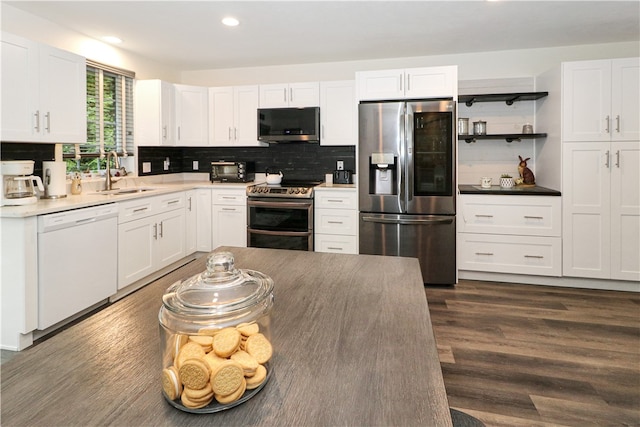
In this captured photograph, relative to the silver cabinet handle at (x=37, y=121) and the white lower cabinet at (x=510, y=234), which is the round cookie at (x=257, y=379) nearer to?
the silver cabinet handle at (x=37, y=121)

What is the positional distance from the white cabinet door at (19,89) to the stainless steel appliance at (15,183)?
0.61 feet

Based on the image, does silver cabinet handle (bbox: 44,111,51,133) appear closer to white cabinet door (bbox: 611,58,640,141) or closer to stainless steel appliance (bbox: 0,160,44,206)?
stainless steel appliance (bbox: 0,160,44,206)

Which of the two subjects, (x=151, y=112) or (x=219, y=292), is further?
(x=151, y=112)

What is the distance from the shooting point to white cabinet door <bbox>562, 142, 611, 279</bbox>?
12.2ft

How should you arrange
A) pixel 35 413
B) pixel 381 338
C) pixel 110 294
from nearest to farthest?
pixel 35 413 < pixel 381 338 < pixel 110 294

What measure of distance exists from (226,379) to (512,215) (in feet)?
12.8

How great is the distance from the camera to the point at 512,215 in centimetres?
395

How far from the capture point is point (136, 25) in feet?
11.7

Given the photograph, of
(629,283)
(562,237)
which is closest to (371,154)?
(562,237)

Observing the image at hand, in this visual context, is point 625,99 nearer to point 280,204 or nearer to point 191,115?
point 280,204

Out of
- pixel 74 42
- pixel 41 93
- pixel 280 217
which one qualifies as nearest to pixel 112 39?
pixel 74 42

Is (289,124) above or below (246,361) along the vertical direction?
above

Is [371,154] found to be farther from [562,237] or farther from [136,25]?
[136,25]

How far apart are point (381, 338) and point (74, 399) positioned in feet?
2.00
